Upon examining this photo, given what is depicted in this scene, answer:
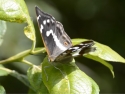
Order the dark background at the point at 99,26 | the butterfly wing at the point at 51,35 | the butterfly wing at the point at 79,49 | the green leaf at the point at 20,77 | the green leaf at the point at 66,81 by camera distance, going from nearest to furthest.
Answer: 1. the green leaf at the point at 66,81
2. the butterfly wing at the point at 79,49
3. the butterfly wing at the point at 51,35
4. the green leaf at the point at 20,77
5. the dark background at the point at 99,26

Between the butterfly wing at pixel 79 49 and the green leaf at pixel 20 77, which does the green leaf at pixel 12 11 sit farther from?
the green leaf at pixel 20 77

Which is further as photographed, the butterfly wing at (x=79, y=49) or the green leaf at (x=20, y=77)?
the green leaf at (x=20, y=77)

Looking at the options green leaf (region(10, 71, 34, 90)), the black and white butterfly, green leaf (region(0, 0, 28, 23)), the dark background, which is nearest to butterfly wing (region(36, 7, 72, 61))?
the black and white butterfly

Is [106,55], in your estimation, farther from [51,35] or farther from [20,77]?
[20,77]

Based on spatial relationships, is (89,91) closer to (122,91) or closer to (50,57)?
(50,57)

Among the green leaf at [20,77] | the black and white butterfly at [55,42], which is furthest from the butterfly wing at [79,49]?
the green leaf at [20,77]

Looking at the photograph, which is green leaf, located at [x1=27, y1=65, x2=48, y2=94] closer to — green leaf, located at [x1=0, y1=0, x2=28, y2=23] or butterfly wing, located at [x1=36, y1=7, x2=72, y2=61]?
butterfly wing, located at [x1=36, y1=7, x2=72, y2=61]
